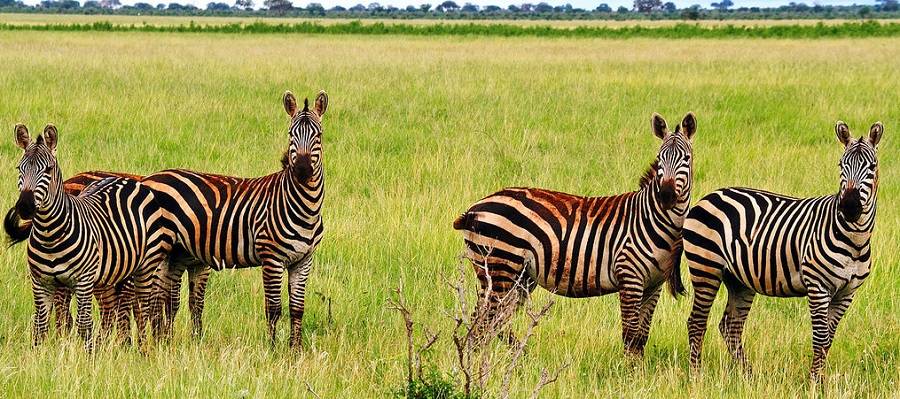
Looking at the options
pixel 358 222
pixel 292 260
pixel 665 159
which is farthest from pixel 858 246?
pixel 358 222

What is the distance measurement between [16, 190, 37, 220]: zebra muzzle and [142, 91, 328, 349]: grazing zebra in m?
0.94

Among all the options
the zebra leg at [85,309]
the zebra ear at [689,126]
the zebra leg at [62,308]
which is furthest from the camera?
the zebra leg at [62,308]

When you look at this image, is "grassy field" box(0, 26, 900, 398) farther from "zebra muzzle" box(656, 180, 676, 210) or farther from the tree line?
the tree line

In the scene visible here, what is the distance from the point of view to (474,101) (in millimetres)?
16672

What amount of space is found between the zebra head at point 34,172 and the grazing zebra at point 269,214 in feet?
2.60

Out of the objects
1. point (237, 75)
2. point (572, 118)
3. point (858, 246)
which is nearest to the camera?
point (858, 246)

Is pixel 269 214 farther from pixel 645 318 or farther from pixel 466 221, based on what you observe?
pixel 645 318

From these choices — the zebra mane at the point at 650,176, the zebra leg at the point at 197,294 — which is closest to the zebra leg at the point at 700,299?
the zebra mane at the point at 650,176

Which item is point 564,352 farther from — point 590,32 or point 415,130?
point 590,32

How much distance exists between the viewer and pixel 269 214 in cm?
509

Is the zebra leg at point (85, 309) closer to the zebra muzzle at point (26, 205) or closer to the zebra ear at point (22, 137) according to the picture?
the zebra muzzle at point (26, 205)

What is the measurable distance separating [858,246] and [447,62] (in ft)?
71.3

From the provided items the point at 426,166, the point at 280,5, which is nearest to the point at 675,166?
the point at 426,166

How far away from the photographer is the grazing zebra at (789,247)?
436cm
